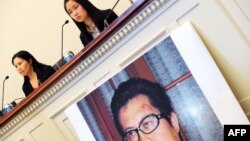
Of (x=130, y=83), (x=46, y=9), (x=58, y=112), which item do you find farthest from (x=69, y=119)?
(x=46, y=9)

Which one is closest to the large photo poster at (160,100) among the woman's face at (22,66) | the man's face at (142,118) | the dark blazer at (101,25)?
the man's face at (142,118)

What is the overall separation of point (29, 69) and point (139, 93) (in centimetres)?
126

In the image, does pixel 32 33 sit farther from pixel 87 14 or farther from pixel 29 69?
pixel 87 14

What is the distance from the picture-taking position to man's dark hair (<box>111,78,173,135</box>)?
1.49 m

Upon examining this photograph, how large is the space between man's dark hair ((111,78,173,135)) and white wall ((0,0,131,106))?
157 cm

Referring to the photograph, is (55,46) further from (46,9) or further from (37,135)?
(37,135)

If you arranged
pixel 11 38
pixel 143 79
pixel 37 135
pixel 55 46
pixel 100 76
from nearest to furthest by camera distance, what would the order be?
pixel 143 79
pixel 100 76
pixel 37 135
pixel 55 46
pixel 11 38

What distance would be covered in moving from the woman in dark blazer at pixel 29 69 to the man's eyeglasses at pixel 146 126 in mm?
1088

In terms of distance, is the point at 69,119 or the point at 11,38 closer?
the point at 69,119

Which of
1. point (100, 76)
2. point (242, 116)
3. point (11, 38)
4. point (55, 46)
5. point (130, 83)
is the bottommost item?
point (242, 116)

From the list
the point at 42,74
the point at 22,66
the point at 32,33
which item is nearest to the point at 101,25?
the point at 42,74

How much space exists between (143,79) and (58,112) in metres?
0.63

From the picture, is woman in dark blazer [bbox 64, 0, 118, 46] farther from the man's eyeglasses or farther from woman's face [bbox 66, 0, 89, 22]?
the man's eyeglasses

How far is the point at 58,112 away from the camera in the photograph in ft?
6.32
